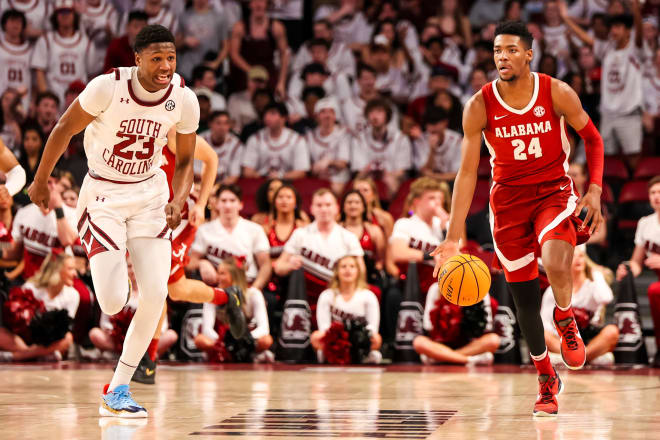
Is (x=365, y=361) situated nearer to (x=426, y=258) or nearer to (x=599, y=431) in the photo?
(x=426, y=258)

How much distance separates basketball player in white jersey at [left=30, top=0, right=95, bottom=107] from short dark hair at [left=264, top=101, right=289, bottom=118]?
223cm

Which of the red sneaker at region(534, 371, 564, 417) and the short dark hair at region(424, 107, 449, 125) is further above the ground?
the short dark hair at region(424, 107, 449, 125)

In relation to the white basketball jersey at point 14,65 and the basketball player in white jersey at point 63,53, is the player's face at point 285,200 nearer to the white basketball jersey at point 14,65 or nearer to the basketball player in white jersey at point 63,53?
the basketball player in white jersey at point 63,53

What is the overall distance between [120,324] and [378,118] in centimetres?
364

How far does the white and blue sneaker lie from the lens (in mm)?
5297

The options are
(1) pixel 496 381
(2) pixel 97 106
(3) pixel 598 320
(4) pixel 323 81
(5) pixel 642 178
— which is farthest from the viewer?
(4) pixel 323 81

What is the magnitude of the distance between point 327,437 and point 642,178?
6.68 m

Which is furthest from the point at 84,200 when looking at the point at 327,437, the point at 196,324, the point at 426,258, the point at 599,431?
the point at 426,258

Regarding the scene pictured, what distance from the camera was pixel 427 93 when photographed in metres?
12.2

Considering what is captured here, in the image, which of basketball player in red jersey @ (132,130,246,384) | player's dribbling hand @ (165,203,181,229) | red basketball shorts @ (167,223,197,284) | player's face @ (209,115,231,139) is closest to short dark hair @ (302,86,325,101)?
player's face @ (209,115,231,139)

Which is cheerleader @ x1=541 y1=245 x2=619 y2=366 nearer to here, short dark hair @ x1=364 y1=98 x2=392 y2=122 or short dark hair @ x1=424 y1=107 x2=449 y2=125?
short dark hair @ x1=424 y1=107 x2=449 y2=125

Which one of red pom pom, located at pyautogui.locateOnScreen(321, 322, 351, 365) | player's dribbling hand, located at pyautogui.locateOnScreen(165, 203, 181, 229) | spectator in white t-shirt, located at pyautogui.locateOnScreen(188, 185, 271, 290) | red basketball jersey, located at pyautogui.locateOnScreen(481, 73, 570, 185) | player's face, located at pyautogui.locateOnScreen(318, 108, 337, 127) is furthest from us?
player's face, located at pyautogui.locateOnScreen(318, 108, 337, 127)

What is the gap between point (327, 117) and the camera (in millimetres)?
11008

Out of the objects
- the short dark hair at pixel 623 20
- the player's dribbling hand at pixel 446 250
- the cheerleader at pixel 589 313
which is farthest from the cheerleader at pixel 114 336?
the short dark hair at pixel 623 20
